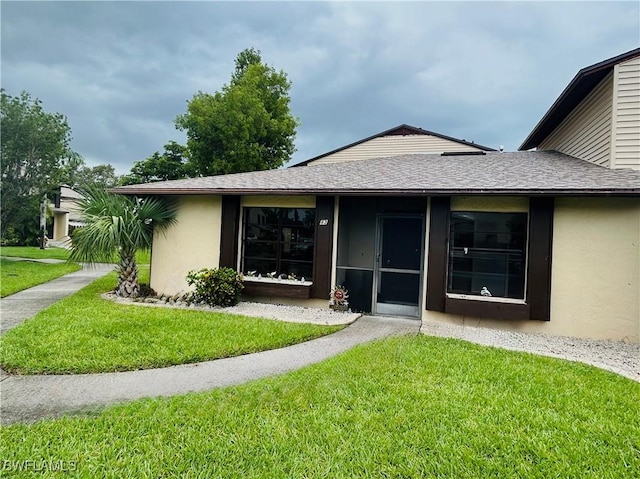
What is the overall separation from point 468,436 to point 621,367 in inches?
147

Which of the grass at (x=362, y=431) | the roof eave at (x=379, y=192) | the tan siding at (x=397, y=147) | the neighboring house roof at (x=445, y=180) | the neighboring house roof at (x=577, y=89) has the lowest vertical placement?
the grass at (x=362, y=431)

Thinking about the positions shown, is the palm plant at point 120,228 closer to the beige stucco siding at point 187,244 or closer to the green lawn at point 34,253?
the beige stucco siding at point 187,244

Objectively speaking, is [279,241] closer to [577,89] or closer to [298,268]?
[298,268]

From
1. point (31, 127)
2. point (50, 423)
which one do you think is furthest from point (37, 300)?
point (31, 127)

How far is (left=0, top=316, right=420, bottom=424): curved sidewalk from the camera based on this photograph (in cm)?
316

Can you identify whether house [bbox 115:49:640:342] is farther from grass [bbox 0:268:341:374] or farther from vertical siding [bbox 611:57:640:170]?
grass [bbox 0:268:341:374]

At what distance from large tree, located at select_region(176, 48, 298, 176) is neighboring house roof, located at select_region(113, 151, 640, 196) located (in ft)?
48.2

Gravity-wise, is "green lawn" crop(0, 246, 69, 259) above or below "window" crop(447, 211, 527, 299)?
below

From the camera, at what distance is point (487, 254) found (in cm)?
699

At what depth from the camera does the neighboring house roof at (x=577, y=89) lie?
6.99 m

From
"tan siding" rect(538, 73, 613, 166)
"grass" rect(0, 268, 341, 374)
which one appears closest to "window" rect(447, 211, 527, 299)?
"tan siding" rect(538, 73, 613, 166)

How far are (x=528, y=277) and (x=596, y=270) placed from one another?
1140mm

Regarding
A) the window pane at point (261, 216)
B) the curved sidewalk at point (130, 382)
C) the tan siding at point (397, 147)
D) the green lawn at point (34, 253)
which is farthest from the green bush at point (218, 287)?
the green lawn at point (34, 253)

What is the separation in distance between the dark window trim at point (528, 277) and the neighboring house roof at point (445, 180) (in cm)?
53
